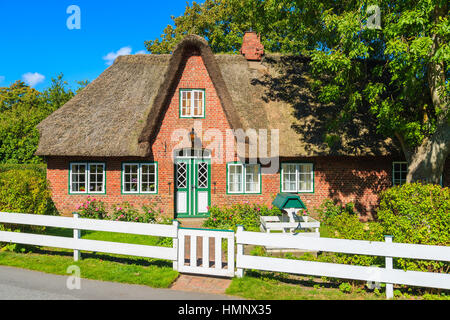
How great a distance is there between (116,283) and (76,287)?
65 cm

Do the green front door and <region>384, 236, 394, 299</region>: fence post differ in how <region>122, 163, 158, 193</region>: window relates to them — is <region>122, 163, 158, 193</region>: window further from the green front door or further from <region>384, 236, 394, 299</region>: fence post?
<region>384, 236, 394, 299</region>: fence post

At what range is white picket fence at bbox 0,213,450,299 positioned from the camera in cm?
508

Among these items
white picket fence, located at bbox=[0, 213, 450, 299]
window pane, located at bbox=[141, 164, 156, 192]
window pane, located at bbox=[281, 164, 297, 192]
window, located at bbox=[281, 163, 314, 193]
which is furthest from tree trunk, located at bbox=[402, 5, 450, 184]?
window pane, located at bbox=[141, 164, 156, 192]

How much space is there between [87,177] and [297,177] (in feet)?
26.8

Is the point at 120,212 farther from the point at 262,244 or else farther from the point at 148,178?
the point at 262,244

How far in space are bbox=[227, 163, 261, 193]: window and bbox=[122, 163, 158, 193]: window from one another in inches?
115

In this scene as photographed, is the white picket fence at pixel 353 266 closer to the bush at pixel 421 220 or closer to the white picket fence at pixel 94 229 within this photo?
the bush at pixel 421 220

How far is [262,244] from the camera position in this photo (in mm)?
5758

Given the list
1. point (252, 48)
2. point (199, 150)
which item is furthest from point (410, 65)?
point (252, 48)

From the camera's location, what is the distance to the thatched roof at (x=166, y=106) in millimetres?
11781

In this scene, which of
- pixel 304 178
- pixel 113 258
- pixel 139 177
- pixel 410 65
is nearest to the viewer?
pixel 113 258

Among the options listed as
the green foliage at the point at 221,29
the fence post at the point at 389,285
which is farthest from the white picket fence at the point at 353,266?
the green foliage at the point at 221,29
